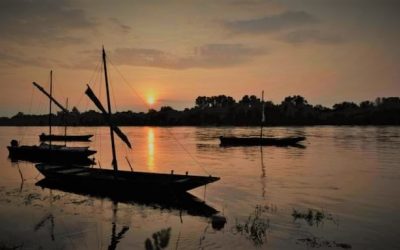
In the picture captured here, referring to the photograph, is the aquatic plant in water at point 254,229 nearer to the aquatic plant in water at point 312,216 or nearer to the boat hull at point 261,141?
the aquatic plant in water at point 312,216

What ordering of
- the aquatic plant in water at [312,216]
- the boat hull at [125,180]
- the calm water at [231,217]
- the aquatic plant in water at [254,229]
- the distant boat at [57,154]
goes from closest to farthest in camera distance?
1. the calm water at [231,217]
2. the aquatic plant in water at [254,229]
3. the aquatic plant in water at [312,216]
4. the boat hull at [125,180]
5. the distant boat at [57,154]

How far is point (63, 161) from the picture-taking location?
62156 millimetres

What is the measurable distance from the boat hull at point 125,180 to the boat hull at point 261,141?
2342 inches

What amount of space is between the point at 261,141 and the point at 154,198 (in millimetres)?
64636

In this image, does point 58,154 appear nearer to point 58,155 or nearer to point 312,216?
point 58,155

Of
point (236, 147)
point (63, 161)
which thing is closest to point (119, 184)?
point (63, 161)

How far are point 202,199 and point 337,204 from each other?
9717 mm

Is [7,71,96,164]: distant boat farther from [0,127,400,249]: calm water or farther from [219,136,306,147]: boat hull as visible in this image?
[219,136,306,147]: boat hull

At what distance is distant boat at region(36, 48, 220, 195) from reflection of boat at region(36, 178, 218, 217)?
11.7 inches

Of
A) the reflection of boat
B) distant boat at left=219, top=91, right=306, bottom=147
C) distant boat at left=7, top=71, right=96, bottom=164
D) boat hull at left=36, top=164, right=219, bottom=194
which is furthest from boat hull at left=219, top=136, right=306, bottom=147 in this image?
the reflection of boat

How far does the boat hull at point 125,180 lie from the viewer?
2919 cm

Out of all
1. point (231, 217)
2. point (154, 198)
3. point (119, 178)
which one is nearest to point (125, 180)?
point (119, 178)

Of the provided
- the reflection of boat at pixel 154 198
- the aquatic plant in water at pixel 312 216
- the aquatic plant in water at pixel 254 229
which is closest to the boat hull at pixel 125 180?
the reflection of boat at pixel 154 198

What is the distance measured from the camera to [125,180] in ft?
102
